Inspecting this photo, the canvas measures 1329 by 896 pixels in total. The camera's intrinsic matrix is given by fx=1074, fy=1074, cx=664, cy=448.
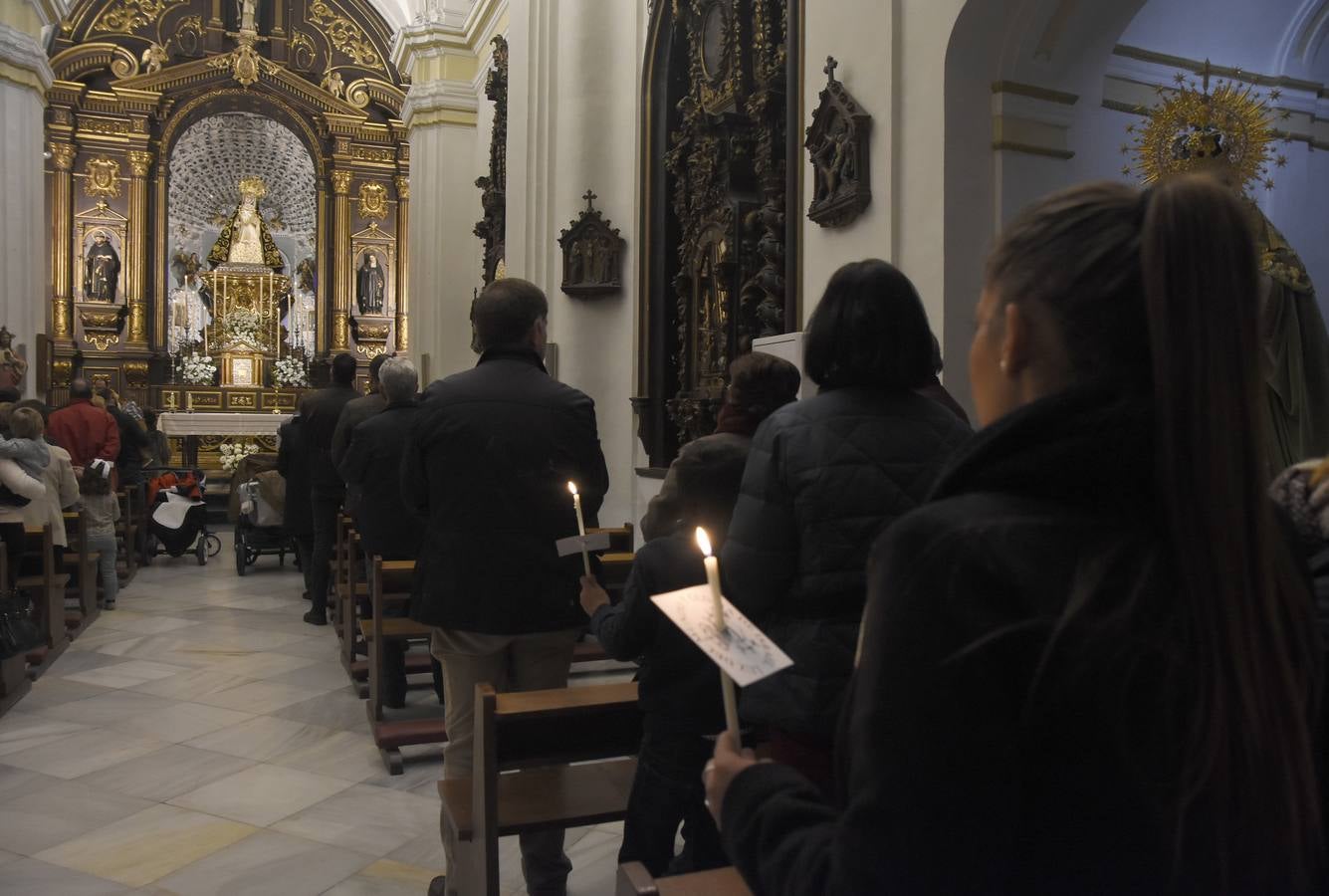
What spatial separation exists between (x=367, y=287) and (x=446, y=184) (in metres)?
6.24

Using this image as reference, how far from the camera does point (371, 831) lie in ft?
13.0

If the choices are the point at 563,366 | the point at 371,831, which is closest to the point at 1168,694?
the point at 371,831

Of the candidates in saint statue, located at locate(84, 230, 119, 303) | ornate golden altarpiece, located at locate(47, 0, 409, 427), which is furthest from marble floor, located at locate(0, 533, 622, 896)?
saint statue, located at locate(84, 230, 119, 303)

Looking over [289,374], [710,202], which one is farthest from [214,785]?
[289,374]

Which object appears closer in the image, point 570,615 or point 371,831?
point 570,615

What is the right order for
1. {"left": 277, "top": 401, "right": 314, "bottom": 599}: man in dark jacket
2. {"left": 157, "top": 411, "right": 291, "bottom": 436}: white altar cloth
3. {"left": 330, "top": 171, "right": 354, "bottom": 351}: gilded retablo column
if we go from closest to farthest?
1. {"left": 277, "top": 401, "right": 314, "bottom": 599}: man in dark jacket
2. {"left": 157, "top": 411, "right": 291, "bottom": 436}: white altar cloth
3. {"left": 330, "top": 171, "right": 354, "bottom": 351}: gilded retablo column

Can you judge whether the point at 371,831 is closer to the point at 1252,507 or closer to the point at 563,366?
the point at 1252,507

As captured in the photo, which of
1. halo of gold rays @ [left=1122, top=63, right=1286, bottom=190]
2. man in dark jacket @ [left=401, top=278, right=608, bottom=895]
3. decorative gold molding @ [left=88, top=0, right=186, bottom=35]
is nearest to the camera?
man in dark jacket @ [left=401, top=278, right=608, bottom=895]

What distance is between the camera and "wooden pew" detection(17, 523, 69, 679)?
6.31m

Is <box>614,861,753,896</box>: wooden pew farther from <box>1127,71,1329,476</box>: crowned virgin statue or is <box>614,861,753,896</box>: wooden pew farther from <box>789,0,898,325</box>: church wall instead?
<box>789,0,898,325</box>: church wall

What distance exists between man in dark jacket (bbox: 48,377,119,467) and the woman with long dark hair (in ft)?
29.9

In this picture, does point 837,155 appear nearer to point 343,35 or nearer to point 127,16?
point 343,35

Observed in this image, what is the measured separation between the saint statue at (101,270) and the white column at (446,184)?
7034 mm

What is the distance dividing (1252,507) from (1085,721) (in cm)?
22
